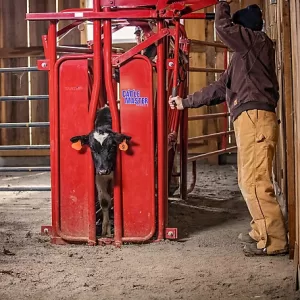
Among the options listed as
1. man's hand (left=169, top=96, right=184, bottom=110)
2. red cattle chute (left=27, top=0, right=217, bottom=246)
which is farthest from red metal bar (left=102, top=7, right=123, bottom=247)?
man's hand (left=169, top=96, right=184, bottom=110)

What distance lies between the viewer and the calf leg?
4.82 metres

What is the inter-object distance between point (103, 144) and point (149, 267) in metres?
0.98

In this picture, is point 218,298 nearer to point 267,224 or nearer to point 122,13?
point 267,224

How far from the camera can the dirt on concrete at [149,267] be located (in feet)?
11.4

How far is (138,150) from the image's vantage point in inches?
182

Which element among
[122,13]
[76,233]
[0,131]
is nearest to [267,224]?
[76,233]

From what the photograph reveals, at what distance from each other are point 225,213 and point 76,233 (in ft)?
5.66

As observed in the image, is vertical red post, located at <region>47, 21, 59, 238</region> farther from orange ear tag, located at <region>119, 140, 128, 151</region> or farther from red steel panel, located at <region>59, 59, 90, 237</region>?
orange ear tag, located at <region>119, 140, 128, 151</region>

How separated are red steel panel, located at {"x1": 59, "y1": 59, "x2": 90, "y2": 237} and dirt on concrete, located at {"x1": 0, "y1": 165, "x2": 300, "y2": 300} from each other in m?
0.20

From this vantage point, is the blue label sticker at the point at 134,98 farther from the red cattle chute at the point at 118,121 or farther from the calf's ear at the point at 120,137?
the calf's ear at the point at 120,137

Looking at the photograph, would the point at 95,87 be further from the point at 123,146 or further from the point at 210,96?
the point at 210,96

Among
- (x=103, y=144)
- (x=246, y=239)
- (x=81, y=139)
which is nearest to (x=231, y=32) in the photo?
(x=103, y=144)

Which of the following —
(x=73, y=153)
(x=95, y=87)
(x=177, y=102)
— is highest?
(x=95, y=87)

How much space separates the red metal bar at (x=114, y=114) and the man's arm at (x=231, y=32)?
87 cm
